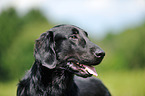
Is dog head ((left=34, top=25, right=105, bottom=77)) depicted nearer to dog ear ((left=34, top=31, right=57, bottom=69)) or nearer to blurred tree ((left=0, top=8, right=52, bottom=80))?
dog ear ((left=34, top=31, right=57, bottom=69))

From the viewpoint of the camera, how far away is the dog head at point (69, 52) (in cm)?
354

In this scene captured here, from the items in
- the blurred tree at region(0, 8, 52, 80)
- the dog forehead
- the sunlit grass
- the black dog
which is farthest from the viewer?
the blurred tree at region(0, 8, 52, 80)

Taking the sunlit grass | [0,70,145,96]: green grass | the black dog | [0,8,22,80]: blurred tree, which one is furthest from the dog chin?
[0,8,22,80]: blurred tree

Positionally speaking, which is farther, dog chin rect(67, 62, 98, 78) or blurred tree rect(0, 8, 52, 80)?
blurred tree rect(0, 8, 52, 80)

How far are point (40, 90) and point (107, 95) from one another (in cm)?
214

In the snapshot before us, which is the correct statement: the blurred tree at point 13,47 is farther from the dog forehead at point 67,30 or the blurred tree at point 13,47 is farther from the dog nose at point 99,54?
the dog nose at point 99,54

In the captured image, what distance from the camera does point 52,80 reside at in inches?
145

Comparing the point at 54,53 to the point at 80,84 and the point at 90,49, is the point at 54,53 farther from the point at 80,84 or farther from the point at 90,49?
the point at 80,84

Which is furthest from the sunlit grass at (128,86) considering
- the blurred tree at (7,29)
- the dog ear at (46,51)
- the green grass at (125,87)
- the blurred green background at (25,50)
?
the blurred tree at (7,29)

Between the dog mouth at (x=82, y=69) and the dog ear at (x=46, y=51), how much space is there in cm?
33

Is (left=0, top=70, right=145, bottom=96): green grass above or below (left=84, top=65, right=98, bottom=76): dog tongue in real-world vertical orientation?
below

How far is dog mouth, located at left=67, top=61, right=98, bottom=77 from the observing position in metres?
3.56

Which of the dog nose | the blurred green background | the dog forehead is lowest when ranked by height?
the blurred green background

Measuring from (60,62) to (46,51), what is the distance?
1.08 ft
